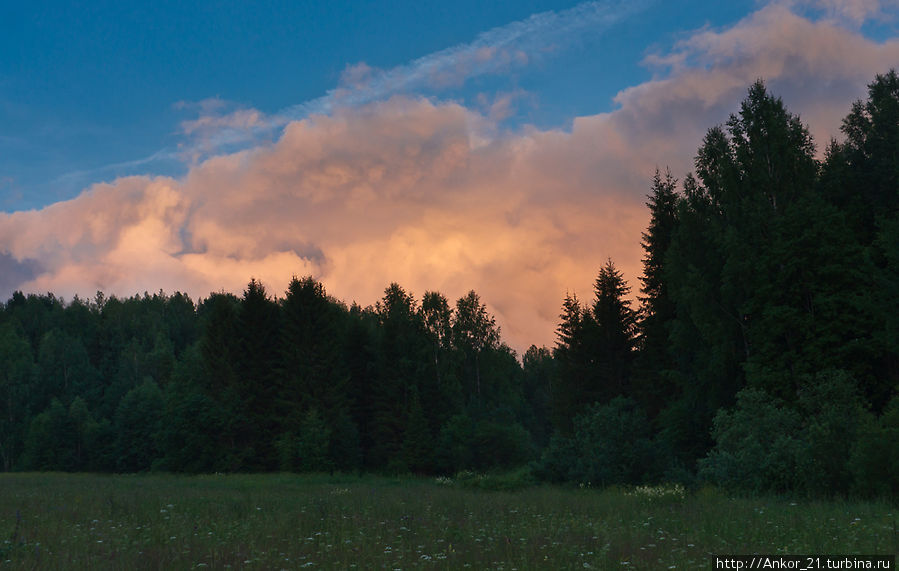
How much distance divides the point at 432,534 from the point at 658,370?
35084 millimetres

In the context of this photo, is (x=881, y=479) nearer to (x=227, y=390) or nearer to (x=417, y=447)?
(x=417, y=447)

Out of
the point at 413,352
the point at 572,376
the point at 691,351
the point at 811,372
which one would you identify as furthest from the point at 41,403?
the point at 811,372

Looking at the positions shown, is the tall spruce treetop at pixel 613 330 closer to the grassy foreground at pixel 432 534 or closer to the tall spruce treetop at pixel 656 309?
the tall spruce treetop at pixel 656 309

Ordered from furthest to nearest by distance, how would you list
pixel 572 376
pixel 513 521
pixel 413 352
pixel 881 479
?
pixel 413 352
pixel 572 376
pixel 881 479
pixel 513 521

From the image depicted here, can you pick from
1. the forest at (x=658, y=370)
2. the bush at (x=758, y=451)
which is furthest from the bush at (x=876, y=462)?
the bush at (x=758, y=451)

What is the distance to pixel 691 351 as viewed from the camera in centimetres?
3953

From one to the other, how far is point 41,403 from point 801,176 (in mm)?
109182

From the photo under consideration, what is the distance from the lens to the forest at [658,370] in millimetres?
27594

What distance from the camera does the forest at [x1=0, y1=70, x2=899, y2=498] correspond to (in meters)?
27.6

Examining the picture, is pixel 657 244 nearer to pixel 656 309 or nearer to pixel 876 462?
pixel 656 309

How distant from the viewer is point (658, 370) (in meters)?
44.1

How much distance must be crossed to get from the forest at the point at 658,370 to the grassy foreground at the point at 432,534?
7064 mm

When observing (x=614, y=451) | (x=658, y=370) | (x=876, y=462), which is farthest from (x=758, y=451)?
(x=658, y=370)

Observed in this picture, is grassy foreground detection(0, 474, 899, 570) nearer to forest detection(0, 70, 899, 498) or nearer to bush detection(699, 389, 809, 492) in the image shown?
bush detection(699, 389, 809, 492)
